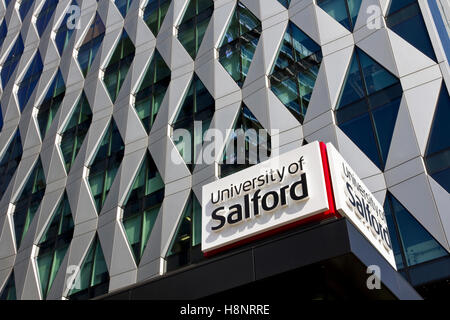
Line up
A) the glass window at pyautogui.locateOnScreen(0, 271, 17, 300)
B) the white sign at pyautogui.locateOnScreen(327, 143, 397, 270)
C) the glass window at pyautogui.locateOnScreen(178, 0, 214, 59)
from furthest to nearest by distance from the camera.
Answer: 1. the glass window at pyautogui.locateOnScreen(0, 271, 17, 300)
2. the glass window at pyautogui.locateOnScreen(178, 0, 214, 59)
3. the white sign at pyautogui.locateOnScreen(327, 143, 397, 270)

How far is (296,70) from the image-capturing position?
2406cm

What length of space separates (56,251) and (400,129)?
53.5 ft

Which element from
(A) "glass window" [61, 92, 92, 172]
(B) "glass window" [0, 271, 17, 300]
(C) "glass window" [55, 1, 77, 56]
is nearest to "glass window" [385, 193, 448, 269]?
(A) "glass window" [61, 92, 92, 172]

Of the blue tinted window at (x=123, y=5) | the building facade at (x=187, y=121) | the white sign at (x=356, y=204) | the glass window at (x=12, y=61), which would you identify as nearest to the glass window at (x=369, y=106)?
→ the building facade at (x=187, y=121)

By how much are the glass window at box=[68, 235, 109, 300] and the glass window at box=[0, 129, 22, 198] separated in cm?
1034

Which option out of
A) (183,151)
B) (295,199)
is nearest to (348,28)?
(183,151)

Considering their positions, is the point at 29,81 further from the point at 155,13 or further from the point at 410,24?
the point at 410,24

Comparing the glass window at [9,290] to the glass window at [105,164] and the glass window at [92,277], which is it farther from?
the glass window at [105,164]

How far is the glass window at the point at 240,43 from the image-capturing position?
85.5 ft

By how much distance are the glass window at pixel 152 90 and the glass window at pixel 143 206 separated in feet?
7.61

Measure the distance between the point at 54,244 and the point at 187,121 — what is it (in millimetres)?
8477

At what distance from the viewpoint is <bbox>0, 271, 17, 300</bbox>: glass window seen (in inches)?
1139

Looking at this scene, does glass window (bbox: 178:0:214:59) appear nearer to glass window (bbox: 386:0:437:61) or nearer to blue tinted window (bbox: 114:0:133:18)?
blue tinted window (bbox: 114:0:133:18)

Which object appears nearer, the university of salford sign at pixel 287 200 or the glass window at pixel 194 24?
the university of salford sign at pixel 287 200
